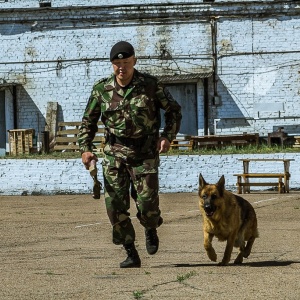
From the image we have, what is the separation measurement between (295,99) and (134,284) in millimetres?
26221

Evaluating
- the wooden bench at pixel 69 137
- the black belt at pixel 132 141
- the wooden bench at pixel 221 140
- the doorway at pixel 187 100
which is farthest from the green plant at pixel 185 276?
the doorway at pixel 187 100

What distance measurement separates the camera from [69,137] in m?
33.8

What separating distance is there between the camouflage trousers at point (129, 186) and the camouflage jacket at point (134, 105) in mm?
269

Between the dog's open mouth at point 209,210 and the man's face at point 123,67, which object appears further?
the dog's open mouth at point 209,210

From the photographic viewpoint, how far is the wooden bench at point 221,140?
31.0 m

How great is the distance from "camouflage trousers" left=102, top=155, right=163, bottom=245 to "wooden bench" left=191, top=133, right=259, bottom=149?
818 inches

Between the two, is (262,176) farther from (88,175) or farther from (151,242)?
(151,242)

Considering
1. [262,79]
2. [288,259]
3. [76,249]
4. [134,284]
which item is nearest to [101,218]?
[76,249]

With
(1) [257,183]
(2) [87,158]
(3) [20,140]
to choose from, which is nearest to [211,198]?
(2) [87,158]

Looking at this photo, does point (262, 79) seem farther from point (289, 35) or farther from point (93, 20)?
point (93, 20)

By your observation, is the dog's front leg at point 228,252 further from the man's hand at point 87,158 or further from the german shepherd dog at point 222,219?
the man's hand at point 87,158

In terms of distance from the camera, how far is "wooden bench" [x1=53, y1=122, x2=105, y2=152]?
33.1 m

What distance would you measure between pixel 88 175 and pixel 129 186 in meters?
16.3

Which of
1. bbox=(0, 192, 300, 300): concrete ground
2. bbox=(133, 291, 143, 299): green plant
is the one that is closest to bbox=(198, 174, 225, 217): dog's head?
bbox=(0, 192, 300, 300): concrete ground
